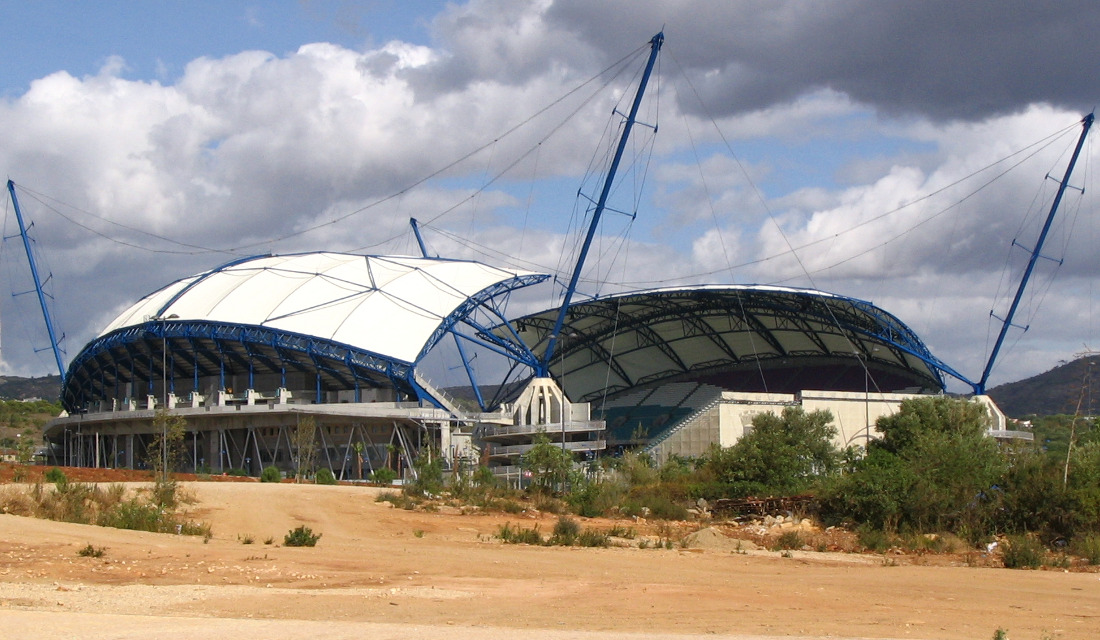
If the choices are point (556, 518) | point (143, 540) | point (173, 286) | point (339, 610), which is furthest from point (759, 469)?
point (173, 286)

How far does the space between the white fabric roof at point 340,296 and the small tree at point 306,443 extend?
777cm

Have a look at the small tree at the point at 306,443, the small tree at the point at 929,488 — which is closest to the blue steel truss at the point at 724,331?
the small tree at the point at 306,443

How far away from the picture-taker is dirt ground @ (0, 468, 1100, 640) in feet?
51.6

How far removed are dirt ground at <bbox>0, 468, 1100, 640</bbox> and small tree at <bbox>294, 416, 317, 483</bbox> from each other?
3319 cm

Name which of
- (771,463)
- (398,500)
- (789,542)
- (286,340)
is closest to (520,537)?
(789,542)

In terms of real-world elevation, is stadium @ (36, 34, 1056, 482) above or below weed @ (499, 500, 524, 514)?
above

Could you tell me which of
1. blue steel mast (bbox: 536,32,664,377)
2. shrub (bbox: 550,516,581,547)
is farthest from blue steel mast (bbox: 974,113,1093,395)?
shrub (bbox: 550,516,581,547)

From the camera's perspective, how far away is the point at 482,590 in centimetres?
2048

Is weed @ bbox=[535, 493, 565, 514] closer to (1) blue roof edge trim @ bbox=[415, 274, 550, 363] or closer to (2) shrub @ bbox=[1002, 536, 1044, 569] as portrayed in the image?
(2) shrub @ bbox=[1002, 536, 1044, 569]

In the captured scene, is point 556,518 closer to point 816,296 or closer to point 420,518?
point 420,518

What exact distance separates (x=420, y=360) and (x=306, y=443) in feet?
36.5

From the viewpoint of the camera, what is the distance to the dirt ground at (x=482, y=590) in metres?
15.7

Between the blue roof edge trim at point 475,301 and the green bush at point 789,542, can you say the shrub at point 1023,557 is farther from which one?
the blue roof edge trim at point 475,301

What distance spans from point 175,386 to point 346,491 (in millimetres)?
51251
